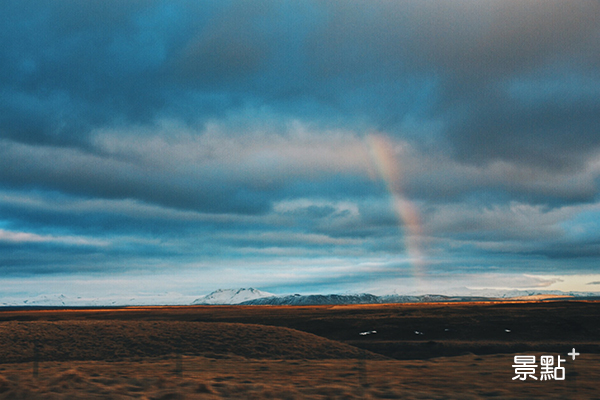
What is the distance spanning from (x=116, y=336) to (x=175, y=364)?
1984 cm

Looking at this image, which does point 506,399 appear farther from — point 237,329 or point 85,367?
point 237,329

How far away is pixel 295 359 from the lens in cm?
4216

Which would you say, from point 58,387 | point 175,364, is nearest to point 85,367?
point 175,364

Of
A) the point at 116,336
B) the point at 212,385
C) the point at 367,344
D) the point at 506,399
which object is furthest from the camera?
the point at 367,344

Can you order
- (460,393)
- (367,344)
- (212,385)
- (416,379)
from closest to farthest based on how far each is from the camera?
(460,393) → (212,385) → (416,379) → (367,344)

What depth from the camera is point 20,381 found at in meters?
23.3

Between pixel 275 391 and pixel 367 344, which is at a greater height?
pixel 275 391

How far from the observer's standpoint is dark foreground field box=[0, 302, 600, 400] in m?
21.3

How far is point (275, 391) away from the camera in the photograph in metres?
21.3

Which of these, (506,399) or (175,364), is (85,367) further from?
(506,399)

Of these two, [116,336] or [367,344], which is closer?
[116,336]

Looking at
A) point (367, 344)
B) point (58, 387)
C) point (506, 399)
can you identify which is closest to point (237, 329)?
point (367, 344)

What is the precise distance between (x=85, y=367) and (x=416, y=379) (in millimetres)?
22562

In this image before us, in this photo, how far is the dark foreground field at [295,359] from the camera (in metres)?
21.3
